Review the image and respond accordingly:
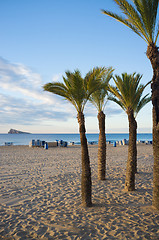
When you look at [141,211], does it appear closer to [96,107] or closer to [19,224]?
[19,224]

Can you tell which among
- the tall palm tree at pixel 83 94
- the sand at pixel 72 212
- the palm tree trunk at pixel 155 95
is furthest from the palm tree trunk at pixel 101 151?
the palm tree trunk at pixel 155 95

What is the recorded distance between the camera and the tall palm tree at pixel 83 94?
613 cm

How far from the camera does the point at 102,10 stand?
254 inches

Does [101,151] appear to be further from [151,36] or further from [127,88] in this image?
[151,36]

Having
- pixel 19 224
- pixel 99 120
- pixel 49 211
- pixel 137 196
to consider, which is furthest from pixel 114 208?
pixel 99 120

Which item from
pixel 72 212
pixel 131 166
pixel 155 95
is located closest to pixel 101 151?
pixel 131 166

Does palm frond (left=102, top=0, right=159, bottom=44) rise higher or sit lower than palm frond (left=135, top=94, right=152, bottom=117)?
higher

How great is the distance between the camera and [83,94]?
20.4ft

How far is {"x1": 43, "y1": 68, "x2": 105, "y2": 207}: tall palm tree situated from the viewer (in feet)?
20.1

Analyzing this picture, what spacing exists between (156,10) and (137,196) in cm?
630

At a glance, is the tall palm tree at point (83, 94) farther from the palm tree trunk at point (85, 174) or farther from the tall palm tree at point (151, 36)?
the tall palm tree at point (151, 36)

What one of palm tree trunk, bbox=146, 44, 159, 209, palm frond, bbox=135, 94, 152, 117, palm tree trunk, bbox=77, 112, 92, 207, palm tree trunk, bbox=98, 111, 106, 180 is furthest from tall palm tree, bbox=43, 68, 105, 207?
palm frond, bbox=135, 94, 152, 117

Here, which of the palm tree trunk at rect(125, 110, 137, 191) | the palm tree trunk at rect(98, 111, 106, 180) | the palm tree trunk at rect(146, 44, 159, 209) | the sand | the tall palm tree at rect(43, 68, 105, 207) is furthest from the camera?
the palm tree trunk at rect(98, 111, 106, 180)

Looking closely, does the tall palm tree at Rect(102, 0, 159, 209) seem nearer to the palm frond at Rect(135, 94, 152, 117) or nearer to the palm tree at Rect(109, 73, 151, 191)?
the palm tree at Rect(109, 73, 151, 191)
